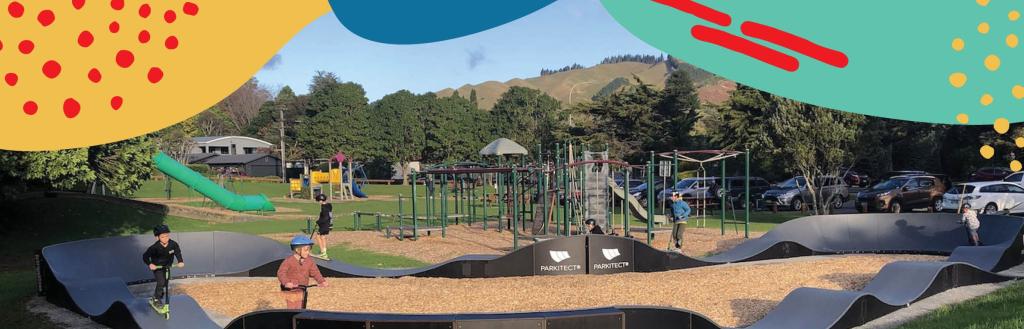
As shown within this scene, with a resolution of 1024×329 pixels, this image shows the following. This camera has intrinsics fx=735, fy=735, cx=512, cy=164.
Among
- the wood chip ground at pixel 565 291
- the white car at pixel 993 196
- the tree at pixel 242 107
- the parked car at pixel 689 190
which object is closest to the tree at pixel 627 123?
the parked car at pixel 689 190

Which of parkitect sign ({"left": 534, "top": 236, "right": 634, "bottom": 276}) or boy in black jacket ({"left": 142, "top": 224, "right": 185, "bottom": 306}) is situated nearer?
boy in black jacket ({"left": 142, "top": 224, "right": 185, "bottom": 306})

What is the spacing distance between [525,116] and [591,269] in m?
79.6

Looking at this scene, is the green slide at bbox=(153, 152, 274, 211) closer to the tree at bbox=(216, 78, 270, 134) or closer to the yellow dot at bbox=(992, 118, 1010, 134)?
the yellow dot at bbox=(992, 118, 1010, 134)

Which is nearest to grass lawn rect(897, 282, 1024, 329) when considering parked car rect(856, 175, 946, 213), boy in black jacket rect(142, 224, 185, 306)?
boy in black jacket rect(142, 224, 185, 306)

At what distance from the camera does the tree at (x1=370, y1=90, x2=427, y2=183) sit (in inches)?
3435

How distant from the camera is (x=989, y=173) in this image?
41.7 metres

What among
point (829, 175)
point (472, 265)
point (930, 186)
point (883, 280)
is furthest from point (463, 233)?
point (930, 186)

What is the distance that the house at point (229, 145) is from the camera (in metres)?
107

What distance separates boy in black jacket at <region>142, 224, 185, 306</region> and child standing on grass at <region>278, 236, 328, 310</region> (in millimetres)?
3165

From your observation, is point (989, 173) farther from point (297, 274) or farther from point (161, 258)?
point (161, 258)

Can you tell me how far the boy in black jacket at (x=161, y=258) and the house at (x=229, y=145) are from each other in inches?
3798

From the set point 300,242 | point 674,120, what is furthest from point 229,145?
point 300,242

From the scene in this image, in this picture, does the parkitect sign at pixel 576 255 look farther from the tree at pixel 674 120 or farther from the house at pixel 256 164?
the house at pixel 256 164

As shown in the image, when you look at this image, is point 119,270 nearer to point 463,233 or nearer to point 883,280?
point 463,233
